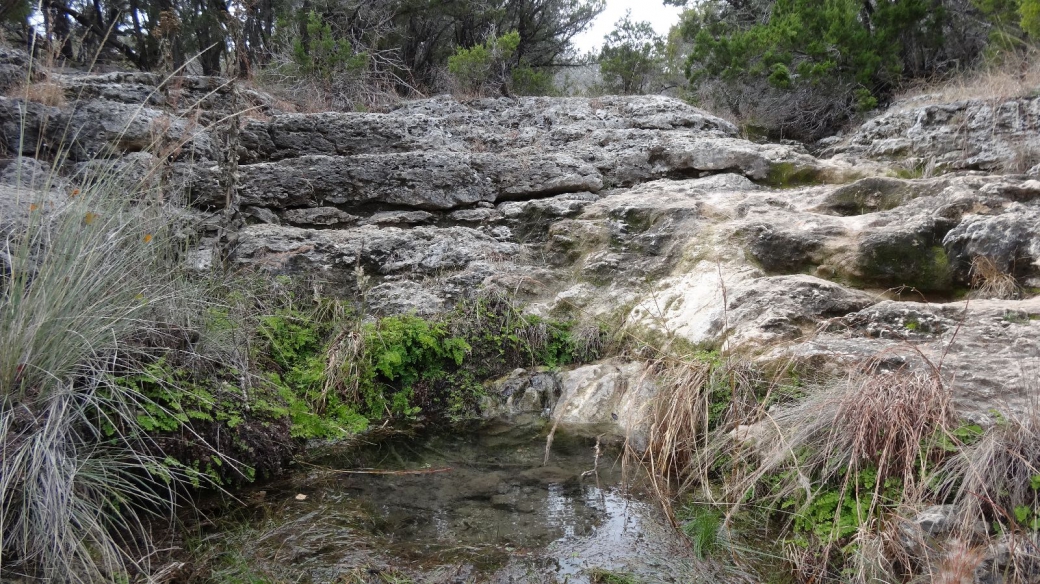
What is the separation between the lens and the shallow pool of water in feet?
8.91

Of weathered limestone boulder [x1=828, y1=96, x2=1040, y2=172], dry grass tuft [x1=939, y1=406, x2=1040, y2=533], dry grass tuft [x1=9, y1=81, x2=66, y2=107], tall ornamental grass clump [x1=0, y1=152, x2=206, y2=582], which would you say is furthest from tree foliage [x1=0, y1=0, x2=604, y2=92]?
dry grass tuft [x1=939, y1=406, x2=1040, y2=533]

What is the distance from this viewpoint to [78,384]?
2.78 meters

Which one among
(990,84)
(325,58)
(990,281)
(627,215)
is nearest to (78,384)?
(627,215)

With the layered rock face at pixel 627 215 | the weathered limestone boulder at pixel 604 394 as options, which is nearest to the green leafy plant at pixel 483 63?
the layered rock face at pixel 627 215

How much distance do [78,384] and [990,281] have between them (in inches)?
197

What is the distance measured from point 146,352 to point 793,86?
827cm

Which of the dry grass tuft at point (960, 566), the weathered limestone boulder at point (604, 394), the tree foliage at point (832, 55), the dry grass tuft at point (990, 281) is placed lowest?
the weathered limestone boulder at point (604, 394)

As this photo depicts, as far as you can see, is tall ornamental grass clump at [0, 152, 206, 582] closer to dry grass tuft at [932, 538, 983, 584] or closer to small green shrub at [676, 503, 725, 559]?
small green shrub at [676, 503, 725, 559]

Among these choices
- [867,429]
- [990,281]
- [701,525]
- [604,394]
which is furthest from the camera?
[604,394]

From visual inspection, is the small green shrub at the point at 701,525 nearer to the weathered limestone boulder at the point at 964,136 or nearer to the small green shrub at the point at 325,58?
the weathered limestone boulder at the point at 964,136

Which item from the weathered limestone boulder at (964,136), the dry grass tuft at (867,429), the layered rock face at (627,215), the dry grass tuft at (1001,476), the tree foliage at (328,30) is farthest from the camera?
the tree foliage at (328,30)

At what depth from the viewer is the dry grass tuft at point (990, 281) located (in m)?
4.05

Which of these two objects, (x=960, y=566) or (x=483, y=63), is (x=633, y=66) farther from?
(x=960, y=566)

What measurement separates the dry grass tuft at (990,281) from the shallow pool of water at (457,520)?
2542mm
